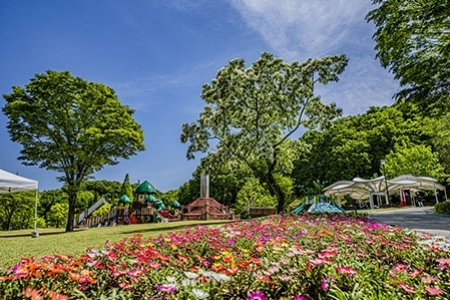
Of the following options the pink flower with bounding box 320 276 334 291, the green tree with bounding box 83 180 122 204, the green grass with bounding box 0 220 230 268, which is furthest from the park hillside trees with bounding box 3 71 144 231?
the green tree with bounding box 83 180 122 204

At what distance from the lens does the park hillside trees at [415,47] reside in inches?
426

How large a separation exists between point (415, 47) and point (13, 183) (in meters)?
16.4

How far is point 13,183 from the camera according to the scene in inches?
446

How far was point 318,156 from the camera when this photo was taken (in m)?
39.0

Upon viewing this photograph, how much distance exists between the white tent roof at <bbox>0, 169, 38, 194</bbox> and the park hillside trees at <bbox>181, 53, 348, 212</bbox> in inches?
280

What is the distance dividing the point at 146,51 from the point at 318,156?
113 ft

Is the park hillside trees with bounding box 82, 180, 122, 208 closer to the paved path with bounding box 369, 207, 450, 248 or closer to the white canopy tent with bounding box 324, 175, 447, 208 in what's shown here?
the white canopy tent with bounding box 324, 175, 447, 208

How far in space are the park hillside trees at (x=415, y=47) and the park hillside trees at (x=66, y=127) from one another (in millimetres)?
14191

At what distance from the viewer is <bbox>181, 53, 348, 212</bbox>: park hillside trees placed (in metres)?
15.1

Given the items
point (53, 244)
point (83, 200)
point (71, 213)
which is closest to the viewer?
point (53, 244)

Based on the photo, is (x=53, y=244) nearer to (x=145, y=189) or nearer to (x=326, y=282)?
(x=326, y=282)

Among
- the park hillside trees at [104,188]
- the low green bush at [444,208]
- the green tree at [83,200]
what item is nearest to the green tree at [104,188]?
the park hillside trees at [104,188]

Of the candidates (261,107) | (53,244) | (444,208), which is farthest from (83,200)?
(444,208)

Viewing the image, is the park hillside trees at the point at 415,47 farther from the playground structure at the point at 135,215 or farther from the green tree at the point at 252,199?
the green tree at the point at 252,199
